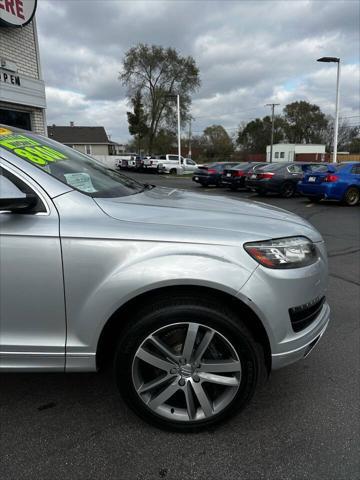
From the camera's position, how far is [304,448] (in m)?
2.08

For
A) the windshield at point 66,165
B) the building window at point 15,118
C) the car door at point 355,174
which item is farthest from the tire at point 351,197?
the windshield at point 66,165

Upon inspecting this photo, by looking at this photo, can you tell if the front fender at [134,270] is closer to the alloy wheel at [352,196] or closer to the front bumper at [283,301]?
the front bumper at [283,301]

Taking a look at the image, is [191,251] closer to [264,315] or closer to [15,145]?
[264,315]

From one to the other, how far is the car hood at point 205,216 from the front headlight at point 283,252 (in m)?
0.05

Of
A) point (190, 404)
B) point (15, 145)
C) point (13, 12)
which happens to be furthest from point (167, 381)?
point (13, 12)

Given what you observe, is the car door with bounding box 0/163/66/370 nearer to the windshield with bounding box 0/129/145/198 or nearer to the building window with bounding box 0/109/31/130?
the windshield with bounding box 0/129/145/198

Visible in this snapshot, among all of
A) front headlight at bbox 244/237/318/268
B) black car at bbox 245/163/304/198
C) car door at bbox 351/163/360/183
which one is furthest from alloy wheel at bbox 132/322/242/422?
black car at bbox 245/163/304/198

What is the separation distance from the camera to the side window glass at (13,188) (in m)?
1.84

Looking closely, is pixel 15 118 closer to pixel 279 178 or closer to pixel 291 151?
pixel 279 178

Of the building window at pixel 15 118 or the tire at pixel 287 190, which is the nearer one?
the building window at pixel 15 118

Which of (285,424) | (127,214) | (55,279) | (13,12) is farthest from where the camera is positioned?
(13,12)

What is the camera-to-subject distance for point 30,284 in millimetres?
1933

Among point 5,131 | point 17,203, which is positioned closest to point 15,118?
point 5,131

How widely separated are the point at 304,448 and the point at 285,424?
0.20 meters
